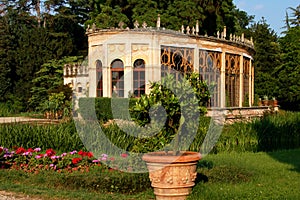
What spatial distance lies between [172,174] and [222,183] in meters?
1.70

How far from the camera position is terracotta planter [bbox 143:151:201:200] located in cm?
713

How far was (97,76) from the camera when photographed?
75.8 feet

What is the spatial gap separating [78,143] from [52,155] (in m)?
2.59

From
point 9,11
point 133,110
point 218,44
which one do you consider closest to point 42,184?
point 133,110

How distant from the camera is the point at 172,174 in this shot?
7.19m

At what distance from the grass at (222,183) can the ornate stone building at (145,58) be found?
11.0 meters

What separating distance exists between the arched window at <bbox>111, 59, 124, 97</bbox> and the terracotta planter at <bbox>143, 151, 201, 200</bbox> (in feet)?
49.0

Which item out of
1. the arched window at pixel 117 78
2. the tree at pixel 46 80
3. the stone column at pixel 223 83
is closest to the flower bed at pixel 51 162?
the arched window at pixel 117 78

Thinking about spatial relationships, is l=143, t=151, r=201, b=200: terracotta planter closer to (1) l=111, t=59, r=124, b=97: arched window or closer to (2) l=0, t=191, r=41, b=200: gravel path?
(2) l=0, t=191, r=41, b=200: gravel path

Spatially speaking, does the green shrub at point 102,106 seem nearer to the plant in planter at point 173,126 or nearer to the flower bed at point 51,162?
the flower bed at point 51,162

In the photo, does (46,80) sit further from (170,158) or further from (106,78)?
(170,158)

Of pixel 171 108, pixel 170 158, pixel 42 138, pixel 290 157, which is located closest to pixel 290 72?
pixel 290 157

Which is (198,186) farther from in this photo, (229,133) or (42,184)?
(229,133)

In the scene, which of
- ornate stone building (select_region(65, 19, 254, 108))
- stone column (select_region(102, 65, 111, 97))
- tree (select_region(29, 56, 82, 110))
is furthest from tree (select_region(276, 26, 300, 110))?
stone column (select_region(102, 65, 111, 97))
